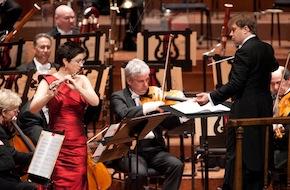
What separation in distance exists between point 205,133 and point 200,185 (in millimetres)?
884

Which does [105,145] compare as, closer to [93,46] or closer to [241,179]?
[241,179]

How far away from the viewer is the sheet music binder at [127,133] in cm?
593

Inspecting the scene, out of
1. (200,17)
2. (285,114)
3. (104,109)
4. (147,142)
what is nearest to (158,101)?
(147,142)

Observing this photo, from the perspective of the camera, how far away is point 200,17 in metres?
11.2

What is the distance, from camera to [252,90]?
19.7ft

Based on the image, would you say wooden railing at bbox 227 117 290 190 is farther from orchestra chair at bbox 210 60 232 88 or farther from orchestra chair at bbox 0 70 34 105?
orchestra chair at bbox 0 70 34 105

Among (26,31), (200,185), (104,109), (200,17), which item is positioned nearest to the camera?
(200,185)

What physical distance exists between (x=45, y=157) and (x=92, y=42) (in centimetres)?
248

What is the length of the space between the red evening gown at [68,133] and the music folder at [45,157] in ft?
1.44

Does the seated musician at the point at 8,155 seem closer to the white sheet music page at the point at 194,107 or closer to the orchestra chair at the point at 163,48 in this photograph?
the white sheet music page at the point at 194,107

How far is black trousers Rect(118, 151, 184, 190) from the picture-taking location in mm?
6613

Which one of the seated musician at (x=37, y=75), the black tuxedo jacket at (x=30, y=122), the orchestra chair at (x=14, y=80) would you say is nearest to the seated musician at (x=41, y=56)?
the seated musician at (x=37, y=75)

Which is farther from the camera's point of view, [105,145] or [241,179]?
[105,145]

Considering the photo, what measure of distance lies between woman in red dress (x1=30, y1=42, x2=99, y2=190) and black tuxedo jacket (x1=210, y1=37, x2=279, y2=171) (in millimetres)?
1048
